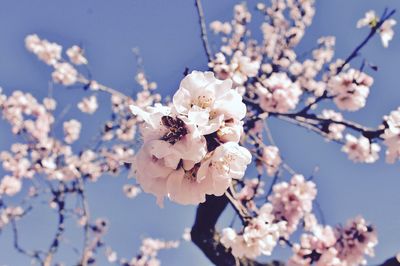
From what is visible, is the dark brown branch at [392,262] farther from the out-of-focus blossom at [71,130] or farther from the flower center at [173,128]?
the out-of-focus blossom at [71,130]

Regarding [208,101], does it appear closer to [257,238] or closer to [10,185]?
[257,238]

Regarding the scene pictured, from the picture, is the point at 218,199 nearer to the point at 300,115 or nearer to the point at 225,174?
the point at 300,115

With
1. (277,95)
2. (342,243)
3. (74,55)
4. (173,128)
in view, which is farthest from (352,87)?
(74,55)

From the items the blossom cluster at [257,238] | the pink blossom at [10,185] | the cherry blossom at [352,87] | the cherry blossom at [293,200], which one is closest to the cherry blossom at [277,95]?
the cherry blossom at [352,87]

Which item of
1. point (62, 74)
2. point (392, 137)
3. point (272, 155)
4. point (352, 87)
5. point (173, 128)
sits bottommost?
point (173, 128)

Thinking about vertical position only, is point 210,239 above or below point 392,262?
above

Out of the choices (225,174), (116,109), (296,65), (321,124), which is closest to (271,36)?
(296,65)

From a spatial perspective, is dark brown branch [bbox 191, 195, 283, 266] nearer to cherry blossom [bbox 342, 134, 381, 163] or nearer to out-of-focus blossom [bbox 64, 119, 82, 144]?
cherry blossom [bbox 342, 134, 381, 163]

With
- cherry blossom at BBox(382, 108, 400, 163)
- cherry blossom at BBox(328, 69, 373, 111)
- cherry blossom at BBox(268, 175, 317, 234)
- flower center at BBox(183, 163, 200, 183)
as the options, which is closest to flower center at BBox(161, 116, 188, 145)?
flower center at BBox(183, 163, 200, 183)
